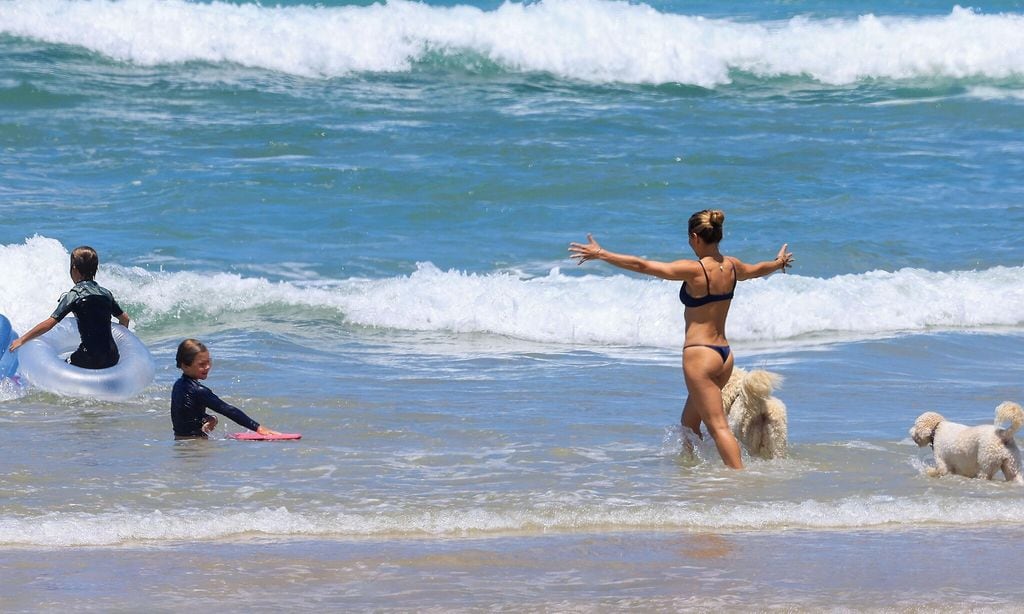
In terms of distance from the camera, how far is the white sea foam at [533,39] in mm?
21844

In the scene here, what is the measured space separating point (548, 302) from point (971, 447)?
6.04 metres

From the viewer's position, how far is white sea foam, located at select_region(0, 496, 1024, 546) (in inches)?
229

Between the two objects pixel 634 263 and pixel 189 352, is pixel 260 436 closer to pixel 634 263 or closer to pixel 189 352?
pixel 189 352

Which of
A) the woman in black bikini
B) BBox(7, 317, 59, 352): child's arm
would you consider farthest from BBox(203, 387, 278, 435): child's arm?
the woman in black bikini

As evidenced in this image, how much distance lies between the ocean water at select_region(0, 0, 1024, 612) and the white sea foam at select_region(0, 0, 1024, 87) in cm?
7

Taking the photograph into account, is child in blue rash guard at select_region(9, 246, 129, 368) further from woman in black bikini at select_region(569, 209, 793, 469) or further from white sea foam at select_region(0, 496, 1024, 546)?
woman in black bikini at select_region(569, 209, 793, 469)

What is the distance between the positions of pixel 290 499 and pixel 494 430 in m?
1.84

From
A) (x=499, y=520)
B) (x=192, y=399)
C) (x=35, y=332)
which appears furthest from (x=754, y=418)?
(x=35, y=332)

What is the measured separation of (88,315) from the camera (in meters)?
9.00

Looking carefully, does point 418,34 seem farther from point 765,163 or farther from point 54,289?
point 54,289

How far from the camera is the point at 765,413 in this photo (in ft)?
23.4

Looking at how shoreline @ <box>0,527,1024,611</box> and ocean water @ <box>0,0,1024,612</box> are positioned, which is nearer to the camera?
shoreline @ <box>0,527,1024,611</box>

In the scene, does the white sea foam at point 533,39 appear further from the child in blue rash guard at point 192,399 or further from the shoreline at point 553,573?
the shoreline at point 553,573

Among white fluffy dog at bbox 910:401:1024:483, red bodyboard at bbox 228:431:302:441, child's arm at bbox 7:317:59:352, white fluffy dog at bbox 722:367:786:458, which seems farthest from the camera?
child's arm at bbox 7:317:59:352
